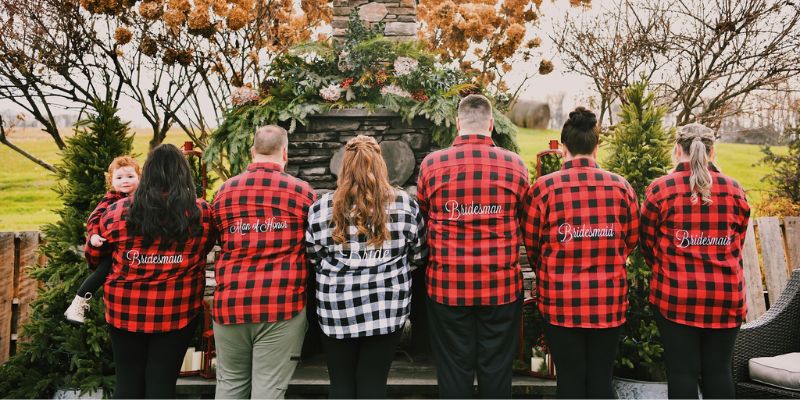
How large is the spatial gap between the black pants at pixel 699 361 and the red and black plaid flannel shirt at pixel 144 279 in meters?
2.28

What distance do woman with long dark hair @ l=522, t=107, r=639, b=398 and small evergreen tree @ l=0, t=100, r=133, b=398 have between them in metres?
2.95

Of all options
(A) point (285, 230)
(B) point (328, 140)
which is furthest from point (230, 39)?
(A) point (285, 230)

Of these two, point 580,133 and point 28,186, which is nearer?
point 580,133

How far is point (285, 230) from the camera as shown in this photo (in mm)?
2512

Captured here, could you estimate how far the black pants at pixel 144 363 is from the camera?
8.19ft

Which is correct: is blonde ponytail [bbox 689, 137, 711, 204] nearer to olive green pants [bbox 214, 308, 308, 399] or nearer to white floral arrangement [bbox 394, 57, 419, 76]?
olive green pants [bbox 214, 308, 308, 399]

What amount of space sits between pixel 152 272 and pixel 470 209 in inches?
58.5

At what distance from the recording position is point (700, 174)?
250 centimetres

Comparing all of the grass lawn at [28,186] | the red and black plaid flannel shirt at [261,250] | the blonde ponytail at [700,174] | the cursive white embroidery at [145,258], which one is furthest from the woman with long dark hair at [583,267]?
the grass lawn at [28,186]

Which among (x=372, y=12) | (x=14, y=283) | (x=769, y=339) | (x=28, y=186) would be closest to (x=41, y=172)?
(x=28, y=186)

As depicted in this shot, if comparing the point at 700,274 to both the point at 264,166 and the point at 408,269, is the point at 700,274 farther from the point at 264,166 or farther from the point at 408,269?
the point at 264,166

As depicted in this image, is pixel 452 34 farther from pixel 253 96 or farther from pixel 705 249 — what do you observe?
pixel 705 249

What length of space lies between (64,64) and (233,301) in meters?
5.68

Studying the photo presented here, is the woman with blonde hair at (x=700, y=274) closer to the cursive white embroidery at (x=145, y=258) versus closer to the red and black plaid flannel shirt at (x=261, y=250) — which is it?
the red and black plaid flannel shirt at (x=261, y=250)
